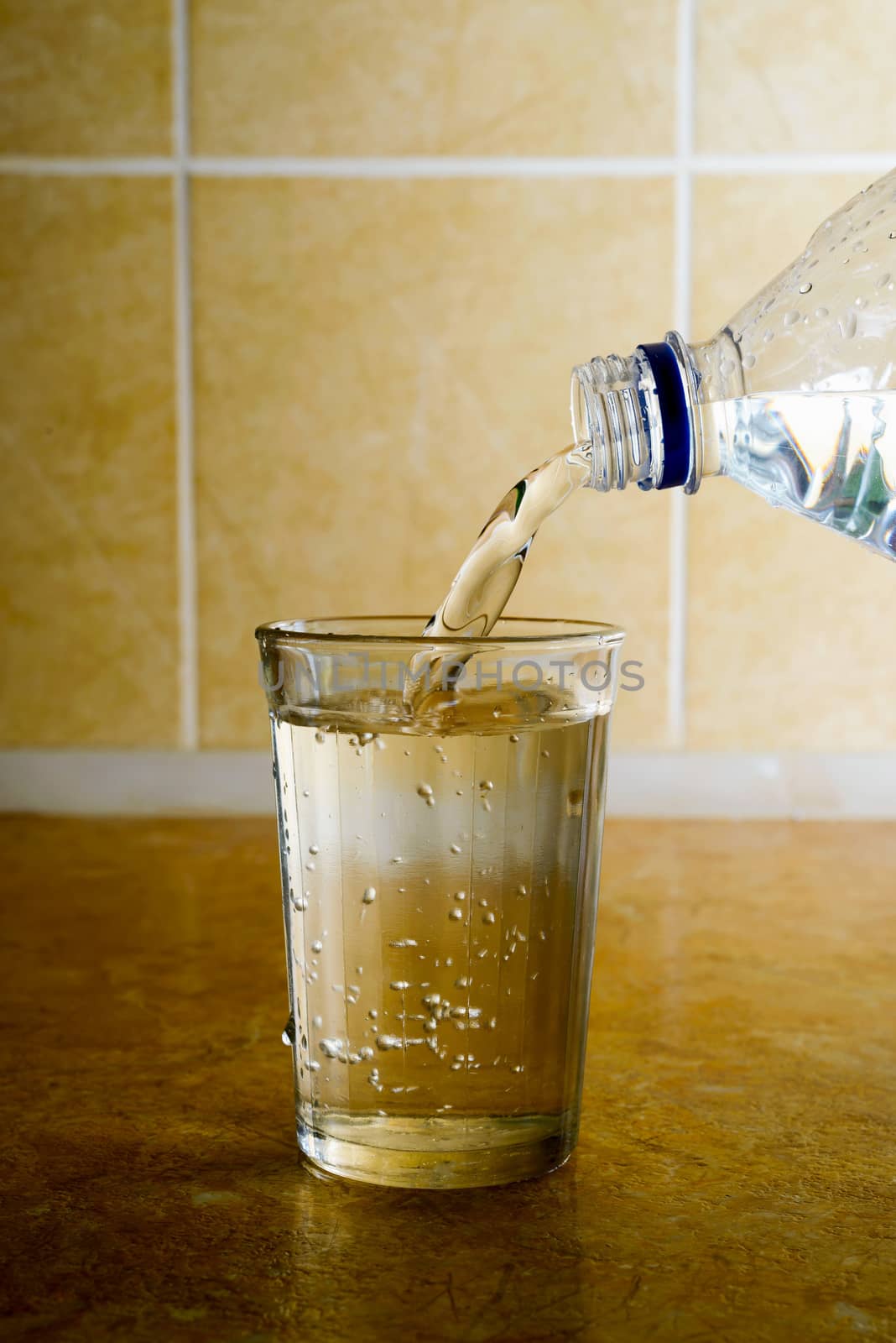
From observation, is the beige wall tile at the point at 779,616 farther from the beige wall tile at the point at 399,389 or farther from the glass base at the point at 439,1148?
the glass base at the point at 439,1148

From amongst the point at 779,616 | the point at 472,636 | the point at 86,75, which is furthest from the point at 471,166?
the point at 472,636

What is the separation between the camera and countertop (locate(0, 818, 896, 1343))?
1.01 feet

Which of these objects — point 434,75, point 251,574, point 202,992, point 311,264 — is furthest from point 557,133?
point 202,992

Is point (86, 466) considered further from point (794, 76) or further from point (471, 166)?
point (794, 76)

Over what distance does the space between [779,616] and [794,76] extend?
1.29ft

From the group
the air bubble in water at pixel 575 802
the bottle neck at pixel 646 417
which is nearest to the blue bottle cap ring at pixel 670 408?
the bottle neck at pixel 646 417

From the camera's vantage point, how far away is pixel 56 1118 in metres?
0.42

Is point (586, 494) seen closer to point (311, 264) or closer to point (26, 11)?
point (311, 264)

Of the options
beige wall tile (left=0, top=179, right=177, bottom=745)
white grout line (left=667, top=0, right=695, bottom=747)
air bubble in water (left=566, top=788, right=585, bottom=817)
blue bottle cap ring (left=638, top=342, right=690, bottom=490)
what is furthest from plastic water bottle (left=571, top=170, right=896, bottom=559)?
beige wall tile (left=0, top=179, right=177, bottom=745)

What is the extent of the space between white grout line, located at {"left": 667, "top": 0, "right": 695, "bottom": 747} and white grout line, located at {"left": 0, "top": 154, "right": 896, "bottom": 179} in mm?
14

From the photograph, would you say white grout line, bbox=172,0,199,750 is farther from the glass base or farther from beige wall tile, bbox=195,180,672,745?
the glass base

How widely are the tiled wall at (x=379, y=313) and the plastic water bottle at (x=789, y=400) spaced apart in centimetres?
52

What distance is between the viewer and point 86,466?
102 cm

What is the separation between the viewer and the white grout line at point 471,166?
0.98 metres
